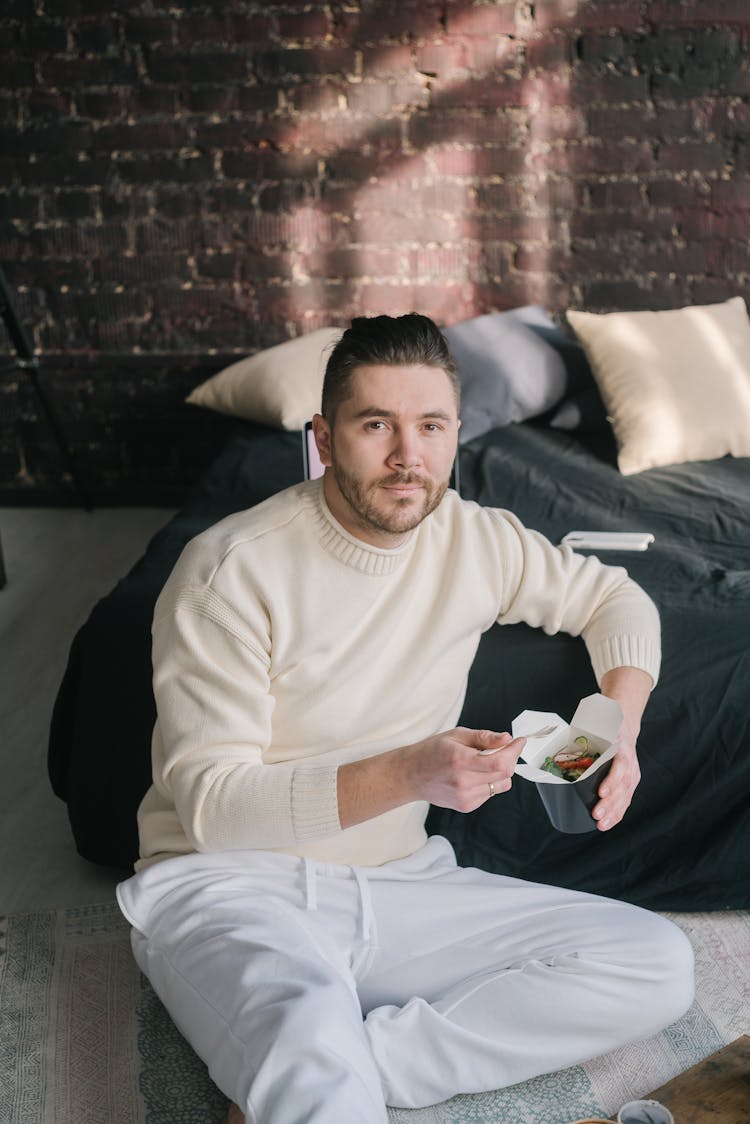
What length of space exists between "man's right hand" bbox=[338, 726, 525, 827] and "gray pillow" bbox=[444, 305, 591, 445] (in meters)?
1.99

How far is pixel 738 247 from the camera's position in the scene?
13.1 feet

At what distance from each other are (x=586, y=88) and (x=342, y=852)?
3059 mm

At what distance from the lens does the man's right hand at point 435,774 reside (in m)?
1.44

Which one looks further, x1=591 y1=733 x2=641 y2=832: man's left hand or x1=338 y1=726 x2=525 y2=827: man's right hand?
x1=591 y1=733 x2=641 y2=832: man's left hand

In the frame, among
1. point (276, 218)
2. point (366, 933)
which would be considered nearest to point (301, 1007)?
point (366, 933)

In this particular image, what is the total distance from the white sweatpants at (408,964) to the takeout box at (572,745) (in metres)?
0.19

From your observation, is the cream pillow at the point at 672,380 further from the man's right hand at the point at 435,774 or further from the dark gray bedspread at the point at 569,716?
the man's right hand at the point at 435,774

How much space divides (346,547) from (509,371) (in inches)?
78.5

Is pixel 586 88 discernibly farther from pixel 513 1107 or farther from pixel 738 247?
pixel 513 1107

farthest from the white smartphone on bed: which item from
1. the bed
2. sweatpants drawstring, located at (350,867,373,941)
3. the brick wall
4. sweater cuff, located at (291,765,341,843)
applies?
the brick wall

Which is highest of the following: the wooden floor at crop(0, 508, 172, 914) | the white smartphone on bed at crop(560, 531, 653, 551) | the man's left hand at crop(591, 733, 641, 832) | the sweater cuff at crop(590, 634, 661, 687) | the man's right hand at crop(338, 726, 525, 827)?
the man's right hand at crop(338, 726, 525, 827)

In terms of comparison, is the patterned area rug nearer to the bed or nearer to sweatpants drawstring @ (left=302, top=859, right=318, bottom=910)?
the bed

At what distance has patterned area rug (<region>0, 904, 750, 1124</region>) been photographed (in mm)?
1667

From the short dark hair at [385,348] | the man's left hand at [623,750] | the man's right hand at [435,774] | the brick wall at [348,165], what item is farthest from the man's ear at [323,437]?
the brick wall at [348,165]
